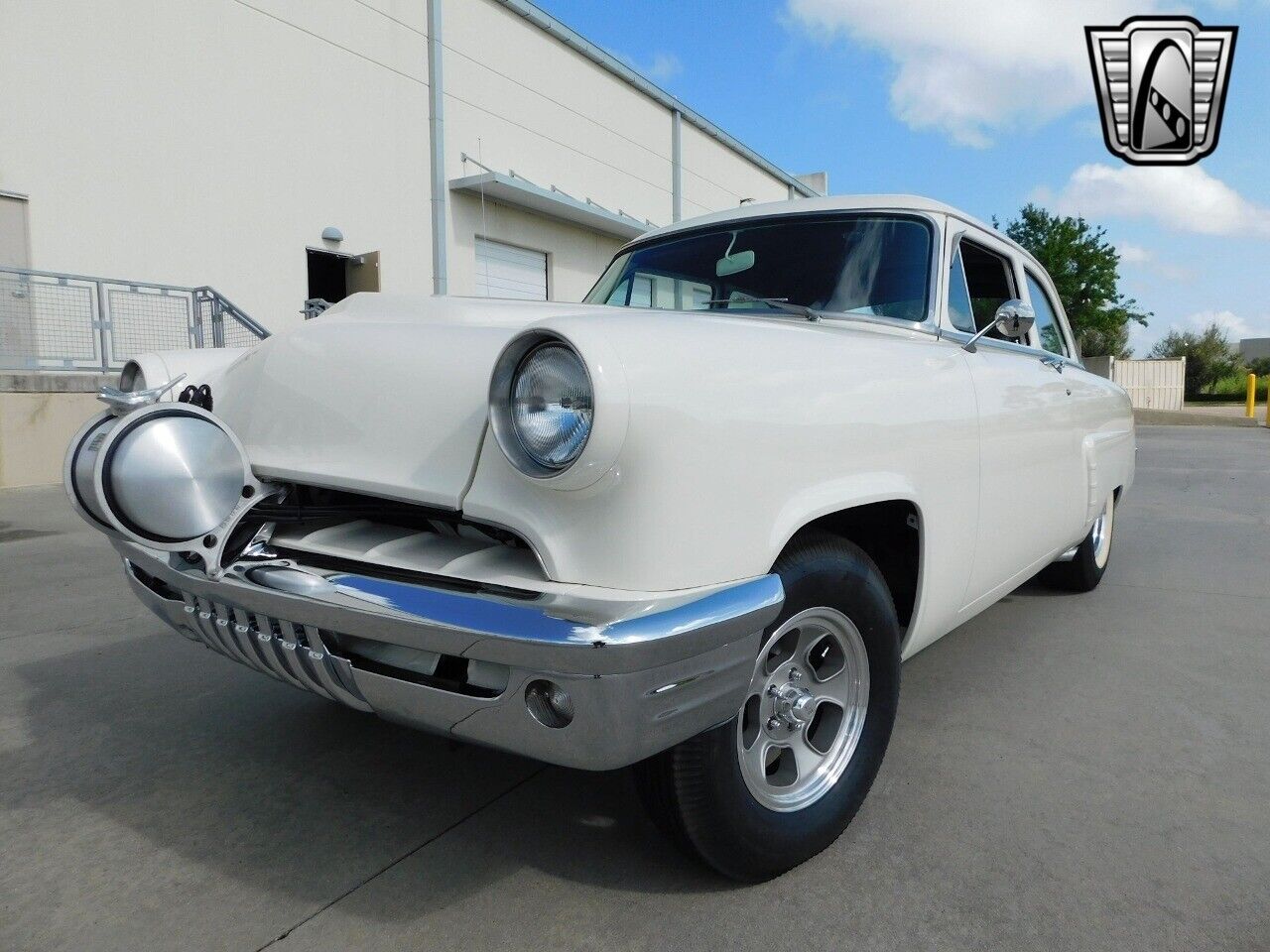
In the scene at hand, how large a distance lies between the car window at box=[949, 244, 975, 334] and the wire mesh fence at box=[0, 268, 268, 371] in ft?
25.4

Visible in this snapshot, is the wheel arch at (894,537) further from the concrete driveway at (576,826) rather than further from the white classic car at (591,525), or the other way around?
the concrete driveway at (576,826)

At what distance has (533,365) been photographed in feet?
5.06

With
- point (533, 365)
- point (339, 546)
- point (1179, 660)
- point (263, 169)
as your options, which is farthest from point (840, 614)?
point (263, 169)

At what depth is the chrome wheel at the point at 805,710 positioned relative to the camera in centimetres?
188

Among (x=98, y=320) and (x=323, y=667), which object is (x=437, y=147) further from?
(x=323, y=667)

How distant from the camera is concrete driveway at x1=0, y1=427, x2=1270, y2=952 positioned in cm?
173

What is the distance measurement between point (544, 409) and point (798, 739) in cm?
103

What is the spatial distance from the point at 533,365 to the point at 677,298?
1637 millimetres

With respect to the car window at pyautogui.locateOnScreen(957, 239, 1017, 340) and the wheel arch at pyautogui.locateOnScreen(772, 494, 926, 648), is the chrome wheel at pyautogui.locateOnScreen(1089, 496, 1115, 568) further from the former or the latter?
the wheel arch at pyautogui.locateOnScreen(772, 494, 926, 648)

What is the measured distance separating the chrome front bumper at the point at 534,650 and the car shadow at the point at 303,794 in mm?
516

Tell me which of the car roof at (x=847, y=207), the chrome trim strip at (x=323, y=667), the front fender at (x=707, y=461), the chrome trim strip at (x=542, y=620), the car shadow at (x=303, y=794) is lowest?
the car shadow at (x=303, y=794)

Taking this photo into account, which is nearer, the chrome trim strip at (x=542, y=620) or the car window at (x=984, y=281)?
the chrome trim strip at (x=542, y=620)

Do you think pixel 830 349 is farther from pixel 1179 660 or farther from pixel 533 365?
pixel 1179 660

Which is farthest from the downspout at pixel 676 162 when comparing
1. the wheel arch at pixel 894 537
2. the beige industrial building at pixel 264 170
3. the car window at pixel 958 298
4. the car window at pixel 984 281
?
the wheel arch at pixel 894 537
